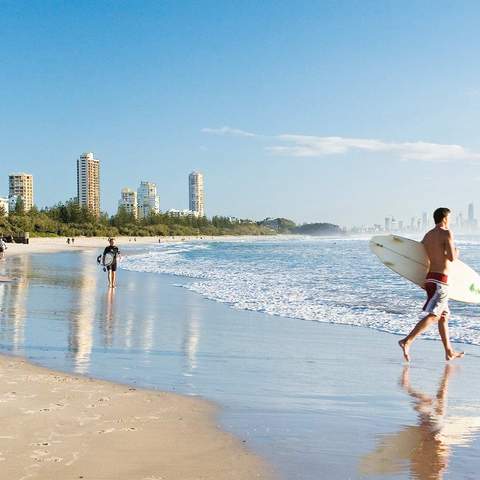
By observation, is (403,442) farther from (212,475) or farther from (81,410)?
(81,410)

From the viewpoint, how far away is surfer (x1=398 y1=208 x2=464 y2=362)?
809cm

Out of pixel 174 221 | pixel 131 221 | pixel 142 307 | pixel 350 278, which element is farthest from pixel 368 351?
pixel 174 221

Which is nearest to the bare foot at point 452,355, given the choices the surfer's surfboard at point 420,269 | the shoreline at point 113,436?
the surfer's surfboard at point 420,269

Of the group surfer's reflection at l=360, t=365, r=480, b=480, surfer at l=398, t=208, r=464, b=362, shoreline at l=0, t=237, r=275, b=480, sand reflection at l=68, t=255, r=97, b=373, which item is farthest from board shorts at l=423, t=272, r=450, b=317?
sand reflection at l=68, t=255, r=97, b=373

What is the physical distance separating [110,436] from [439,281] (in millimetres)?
4825

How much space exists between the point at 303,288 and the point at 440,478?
631 inches

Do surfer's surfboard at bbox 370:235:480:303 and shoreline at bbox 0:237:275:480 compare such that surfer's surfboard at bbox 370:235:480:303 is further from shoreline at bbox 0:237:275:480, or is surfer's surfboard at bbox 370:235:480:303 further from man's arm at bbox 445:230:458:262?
shoreline at bbox 0:237:275:480

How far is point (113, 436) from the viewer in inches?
187

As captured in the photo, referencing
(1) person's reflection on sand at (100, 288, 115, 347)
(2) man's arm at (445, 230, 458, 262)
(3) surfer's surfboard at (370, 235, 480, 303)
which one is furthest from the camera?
(1) person's reflection on sand at (100, 288, 115, 347)

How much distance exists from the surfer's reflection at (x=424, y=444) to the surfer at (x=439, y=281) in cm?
199

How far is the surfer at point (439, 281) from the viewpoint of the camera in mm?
8094

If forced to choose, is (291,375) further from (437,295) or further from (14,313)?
(14,313)

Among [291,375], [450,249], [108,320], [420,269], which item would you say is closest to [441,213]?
[450,249]

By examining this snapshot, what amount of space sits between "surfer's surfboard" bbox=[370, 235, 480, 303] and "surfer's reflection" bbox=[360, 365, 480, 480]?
10.3 ft
